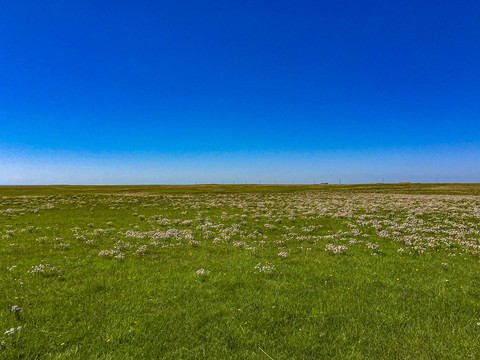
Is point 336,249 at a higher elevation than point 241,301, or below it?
higher

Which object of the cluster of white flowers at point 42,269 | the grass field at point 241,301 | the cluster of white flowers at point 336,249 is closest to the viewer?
the grass field at point 241,301

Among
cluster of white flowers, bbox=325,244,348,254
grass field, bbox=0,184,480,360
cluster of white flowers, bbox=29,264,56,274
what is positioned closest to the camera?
grass field, bbox=0,184,480,360

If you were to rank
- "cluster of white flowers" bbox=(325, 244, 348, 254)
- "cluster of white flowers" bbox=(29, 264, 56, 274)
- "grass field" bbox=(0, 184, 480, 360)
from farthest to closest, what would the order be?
"cluster of white flowers" bbox=(325, 244, 348, 254) < "cluster of white flowers" bbox=(29, 264, 56, 274) < "grass field" bbox=(0, 184, 480, 360)

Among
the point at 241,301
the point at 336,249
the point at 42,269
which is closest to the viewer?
the point at 241,301

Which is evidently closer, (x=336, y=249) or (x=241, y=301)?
(x=241, y=301)

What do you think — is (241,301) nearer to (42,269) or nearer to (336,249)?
(336,249)

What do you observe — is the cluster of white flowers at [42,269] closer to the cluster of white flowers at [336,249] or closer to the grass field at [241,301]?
the grass field at [241,301]

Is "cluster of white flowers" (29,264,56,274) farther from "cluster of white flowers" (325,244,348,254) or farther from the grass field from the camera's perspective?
"cluster of white flowers" (325,244,348,254)

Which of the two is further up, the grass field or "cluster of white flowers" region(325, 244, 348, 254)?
"cluster of white flowers" region(325, 244, 348, 254)

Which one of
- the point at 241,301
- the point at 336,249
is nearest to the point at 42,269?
the point at 241,301

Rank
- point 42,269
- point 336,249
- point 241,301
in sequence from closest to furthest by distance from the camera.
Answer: point 241,301, point 42,269, point 336,249

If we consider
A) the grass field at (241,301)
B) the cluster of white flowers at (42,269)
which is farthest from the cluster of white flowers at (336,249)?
the cluster of white flowers at (42,269)

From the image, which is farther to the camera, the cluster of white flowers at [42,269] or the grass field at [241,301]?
the cluster of white flowers at [42,269]

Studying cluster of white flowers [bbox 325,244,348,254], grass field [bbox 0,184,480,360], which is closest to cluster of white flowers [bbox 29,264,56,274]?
grass field [bbox 0,184,480,360]
